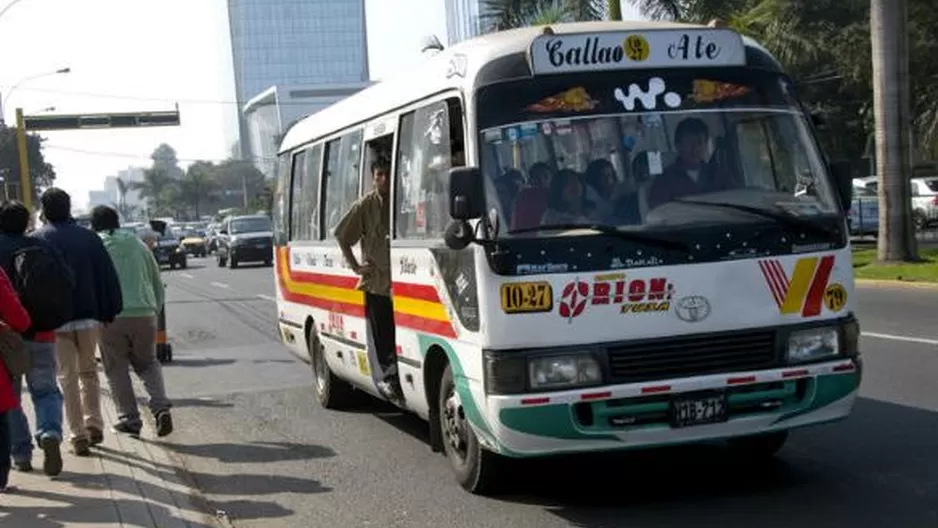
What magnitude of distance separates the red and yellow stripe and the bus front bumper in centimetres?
79

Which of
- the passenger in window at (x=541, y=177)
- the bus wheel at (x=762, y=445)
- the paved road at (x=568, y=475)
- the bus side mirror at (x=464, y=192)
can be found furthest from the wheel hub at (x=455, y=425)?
the bus wheel at (x=762, y=445)

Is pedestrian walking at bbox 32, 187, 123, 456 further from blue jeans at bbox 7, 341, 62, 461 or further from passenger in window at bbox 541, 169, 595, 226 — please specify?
passenger in window at bbox 541, 169, 595, 226

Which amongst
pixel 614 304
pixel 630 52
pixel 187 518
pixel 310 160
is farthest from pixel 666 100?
pixel 310 160

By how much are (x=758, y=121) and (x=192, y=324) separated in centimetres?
1570

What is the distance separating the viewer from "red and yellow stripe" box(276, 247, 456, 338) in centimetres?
704

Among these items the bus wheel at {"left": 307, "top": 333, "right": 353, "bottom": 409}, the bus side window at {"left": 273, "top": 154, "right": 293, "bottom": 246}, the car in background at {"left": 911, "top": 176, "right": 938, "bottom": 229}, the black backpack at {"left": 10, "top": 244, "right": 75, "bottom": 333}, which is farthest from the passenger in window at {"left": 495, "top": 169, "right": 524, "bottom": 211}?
the car in background at {"left": 911, "top": 176, "right": 938, "bottom": 229}

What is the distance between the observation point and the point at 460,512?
6.64 meters

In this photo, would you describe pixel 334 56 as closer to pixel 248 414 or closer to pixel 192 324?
pixel 192 324

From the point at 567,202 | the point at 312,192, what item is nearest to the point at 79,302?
the point at 312,192

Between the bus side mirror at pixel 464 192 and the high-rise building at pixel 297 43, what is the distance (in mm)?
88911

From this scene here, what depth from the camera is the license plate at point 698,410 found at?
615 centimetres

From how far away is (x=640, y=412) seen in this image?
20.1 ft

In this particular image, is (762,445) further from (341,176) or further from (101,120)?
(101,120)

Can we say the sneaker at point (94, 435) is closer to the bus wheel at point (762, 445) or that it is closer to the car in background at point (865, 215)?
the bus wheel at point (762, 445)
